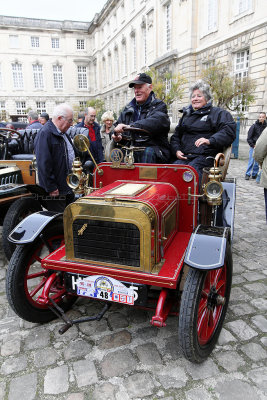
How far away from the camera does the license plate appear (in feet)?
7.36

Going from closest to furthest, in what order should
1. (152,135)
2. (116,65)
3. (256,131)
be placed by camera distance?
(152,135), (256,131), (116,65)

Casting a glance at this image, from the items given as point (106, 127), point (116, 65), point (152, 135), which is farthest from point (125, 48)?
point (152, 135)

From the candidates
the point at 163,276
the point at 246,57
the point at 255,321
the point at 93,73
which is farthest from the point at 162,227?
the point at 93,73

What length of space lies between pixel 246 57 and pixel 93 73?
35809 millimetres

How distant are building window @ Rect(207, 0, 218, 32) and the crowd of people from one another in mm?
19620

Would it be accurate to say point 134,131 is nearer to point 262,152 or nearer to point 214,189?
point 214,189

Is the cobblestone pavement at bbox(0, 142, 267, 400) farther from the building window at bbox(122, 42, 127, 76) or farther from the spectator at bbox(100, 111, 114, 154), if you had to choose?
the building window at bbox(122, 42, 127, 76)

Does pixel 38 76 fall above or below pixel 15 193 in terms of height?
above

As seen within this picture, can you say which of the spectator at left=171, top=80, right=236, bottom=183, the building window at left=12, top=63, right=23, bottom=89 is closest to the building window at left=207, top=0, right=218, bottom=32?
the spectator at left=171, top=80, right=236, bottom=183

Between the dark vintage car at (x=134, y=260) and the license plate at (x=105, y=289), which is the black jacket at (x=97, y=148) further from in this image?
the license plate at (x=105, y=289)

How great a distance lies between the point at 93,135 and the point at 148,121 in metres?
3.05

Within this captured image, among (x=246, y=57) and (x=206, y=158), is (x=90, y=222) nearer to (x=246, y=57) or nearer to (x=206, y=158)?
(x=206, y=158)

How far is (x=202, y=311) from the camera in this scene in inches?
91.3

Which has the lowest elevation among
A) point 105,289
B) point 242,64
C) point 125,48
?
point 105,289
